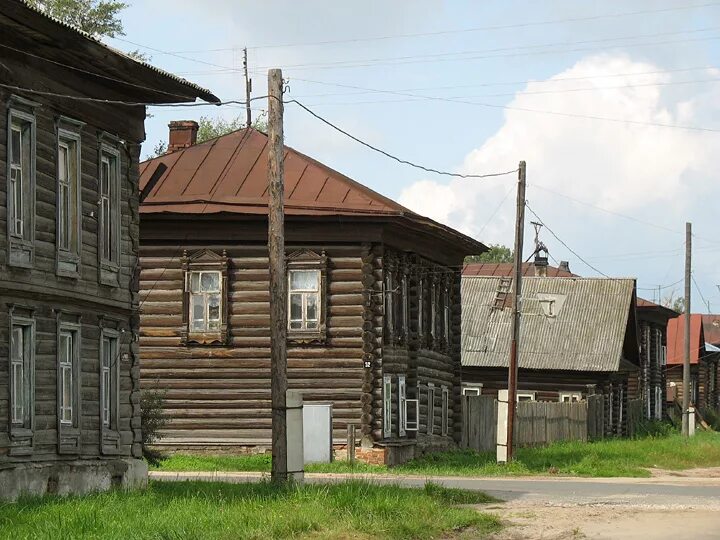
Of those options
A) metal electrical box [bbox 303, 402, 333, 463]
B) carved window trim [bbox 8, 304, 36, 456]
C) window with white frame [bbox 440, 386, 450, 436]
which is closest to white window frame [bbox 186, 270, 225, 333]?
metal electrical box [bbox 303, 402, 333, 463]

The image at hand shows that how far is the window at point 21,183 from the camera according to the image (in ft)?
71.9

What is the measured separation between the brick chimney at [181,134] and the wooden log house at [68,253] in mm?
13957

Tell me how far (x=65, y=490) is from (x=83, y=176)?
5.02 m

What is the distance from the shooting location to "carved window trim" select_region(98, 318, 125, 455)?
25.4 m

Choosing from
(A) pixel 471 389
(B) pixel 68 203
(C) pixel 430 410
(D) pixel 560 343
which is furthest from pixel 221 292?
(D) pixel 560 343

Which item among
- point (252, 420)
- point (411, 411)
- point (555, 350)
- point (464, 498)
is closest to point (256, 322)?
point (252, 420)

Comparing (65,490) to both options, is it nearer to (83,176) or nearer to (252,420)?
(83,176)

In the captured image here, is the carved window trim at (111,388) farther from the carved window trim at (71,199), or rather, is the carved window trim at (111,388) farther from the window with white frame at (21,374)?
the window with white frame at (21,374)

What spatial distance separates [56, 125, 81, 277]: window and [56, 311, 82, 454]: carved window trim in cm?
78

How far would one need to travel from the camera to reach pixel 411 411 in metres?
39.0

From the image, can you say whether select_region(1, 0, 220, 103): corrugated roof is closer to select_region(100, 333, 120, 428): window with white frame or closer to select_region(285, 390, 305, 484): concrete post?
select_region(100, 333, 120, 428): window with white frame

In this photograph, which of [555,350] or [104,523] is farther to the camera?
[555,350]

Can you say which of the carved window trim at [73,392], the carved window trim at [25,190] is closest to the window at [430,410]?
the carved window trim at [73,392]

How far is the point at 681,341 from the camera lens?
82812 mm
